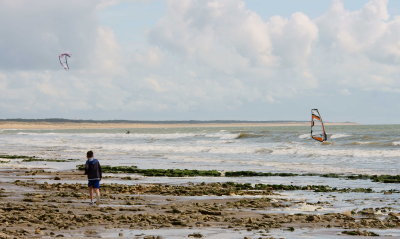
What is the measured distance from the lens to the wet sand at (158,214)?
34.7ft

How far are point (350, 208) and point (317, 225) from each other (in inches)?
108

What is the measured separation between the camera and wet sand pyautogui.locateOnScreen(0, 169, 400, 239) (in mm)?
10586

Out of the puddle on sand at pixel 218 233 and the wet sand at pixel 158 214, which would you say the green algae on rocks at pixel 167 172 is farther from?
the puddle on sand at pixel 218 233

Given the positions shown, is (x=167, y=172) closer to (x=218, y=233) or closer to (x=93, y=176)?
(x=93, y=176)

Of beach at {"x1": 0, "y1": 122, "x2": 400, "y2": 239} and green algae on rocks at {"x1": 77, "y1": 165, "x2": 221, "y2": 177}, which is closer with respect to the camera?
beach at {"x1": 0, "y1": 122, "x2": 400, "y2": 239}

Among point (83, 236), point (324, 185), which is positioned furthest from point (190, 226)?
point (324, 185)

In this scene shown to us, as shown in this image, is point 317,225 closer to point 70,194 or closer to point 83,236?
point 83,236

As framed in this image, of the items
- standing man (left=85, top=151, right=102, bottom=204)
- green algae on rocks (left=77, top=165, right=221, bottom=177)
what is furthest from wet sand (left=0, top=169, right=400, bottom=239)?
green algae on rocks (left=77, top=165, right=221, bottom=177)

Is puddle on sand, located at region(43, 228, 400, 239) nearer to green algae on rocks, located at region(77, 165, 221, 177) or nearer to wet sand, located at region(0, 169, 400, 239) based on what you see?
wet sand, located at region(0, 169, 400, 239)

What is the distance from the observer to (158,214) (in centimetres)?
1231

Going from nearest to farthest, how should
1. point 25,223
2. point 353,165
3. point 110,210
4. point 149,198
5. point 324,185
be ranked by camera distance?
point 25,223 < point 110,210 < point 149,198 < point 324,185 < point 353,165

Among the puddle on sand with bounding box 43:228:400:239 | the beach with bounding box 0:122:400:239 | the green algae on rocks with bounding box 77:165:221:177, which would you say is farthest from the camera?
the green algae on rocks with bounding box 77:165:221:177

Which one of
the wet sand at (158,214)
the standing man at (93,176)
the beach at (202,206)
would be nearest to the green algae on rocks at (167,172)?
the beach at (202,206)

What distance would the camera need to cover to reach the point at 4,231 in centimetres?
992
